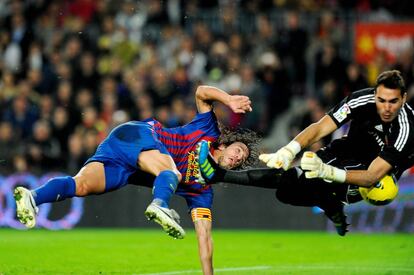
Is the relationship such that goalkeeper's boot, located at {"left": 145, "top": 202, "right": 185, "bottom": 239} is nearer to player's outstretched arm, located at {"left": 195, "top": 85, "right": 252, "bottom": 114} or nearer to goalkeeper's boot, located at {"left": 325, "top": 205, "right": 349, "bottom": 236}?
player's outstretched arm, located at {"left": 195, "top": 85, "right": 252, "bottom": 114}

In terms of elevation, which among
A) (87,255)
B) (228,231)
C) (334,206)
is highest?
(334,206)

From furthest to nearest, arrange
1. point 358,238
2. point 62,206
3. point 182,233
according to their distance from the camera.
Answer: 1. point 62,206
2. point 358,238
3. point 182,233

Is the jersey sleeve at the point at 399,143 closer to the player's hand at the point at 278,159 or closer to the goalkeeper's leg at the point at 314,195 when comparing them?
the goalkeeper's leg at the point at 314,195

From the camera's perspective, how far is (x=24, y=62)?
1853cm

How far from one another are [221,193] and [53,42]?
178 inches

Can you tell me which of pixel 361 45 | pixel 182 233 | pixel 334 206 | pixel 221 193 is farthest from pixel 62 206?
pixel 182 233

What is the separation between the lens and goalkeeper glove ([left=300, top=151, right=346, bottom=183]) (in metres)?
9.24

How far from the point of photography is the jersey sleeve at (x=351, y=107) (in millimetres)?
10016

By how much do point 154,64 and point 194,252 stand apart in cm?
571

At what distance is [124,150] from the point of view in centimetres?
962

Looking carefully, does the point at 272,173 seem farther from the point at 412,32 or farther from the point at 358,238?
the point at 412,32

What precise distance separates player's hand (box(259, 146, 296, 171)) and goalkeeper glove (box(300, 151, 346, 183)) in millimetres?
142

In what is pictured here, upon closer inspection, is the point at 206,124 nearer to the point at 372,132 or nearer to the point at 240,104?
the point at 240,104

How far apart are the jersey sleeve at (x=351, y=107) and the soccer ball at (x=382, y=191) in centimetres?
74
